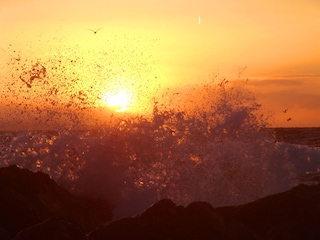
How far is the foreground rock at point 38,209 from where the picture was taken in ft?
22.3

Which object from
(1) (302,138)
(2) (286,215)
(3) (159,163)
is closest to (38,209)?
(2) (286,215)

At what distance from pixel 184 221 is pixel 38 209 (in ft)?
7.39

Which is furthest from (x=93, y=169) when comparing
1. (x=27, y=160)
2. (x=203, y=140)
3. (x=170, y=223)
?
(x=170, y=223)

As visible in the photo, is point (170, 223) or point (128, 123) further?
point (128, 123)

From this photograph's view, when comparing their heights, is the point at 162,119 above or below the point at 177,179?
above

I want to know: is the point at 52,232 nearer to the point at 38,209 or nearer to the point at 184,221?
the point at 38,209

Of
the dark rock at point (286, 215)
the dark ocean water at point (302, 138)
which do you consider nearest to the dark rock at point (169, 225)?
the dark rock at point (286, 215)

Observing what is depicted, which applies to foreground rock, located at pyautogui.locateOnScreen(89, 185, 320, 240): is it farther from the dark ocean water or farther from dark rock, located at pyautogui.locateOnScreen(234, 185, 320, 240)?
the dark ocean water

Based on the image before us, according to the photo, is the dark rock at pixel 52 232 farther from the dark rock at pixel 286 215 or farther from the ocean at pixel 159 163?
the ocean at pixel 159 163

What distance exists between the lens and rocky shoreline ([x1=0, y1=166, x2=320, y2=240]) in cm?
712

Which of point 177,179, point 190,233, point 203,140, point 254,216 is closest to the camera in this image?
point 190,233

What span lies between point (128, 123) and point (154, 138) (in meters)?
1.08

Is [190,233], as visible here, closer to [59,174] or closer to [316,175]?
[59,174]

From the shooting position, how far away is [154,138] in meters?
13.8
